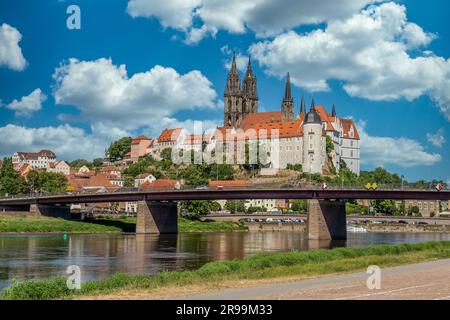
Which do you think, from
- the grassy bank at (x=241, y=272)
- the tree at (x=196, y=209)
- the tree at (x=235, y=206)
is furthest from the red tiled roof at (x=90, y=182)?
the grassy bank at (x=241, y=272)

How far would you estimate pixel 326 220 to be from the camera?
3558 inches

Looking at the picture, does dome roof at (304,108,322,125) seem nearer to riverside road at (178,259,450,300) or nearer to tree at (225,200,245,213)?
tree at (225,200,245,213)

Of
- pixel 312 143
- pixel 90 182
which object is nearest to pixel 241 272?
pixel 90 182

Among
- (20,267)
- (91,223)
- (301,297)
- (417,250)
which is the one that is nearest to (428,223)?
(91,223)

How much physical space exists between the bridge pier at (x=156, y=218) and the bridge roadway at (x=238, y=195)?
160 centimetres

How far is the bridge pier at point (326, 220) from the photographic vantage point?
88812 millimetres

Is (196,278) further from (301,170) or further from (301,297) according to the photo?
(301,170)

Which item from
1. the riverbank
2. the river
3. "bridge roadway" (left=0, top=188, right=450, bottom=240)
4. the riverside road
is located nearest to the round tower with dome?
the riverbank

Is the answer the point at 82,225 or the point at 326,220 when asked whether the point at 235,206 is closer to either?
the point at 82,225

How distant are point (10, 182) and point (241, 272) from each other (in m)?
117

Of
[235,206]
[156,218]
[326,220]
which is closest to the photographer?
[326,220]

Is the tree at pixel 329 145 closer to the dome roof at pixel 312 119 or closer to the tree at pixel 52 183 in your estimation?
the dome roof at pixel 312 119

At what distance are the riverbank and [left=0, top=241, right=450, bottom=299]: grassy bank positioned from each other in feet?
195

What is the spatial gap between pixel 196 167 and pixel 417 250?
139908 millimetres
